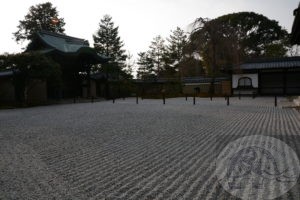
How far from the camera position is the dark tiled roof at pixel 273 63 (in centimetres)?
3080

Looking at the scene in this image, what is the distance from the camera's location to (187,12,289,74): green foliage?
3133 cm

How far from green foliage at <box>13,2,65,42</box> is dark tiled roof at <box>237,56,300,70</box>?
33.5m

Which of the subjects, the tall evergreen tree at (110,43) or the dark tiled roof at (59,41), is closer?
the dark tiled roof at (59,41)

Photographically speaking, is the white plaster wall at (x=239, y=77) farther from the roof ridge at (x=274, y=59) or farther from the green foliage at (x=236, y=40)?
the roof ridge at (x=274, y=59)

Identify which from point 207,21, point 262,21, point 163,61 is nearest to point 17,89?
point 207,21

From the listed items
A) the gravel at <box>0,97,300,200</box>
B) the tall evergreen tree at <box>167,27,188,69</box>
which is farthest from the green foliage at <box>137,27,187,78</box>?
the gravel at <box>0,97,300,200</box>

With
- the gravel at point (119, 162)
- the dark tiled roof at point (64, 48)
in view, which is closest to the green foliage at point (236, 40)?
the dark tiled roof at point (64, 48)

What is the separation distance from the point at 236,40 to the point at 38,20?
34.2 meters

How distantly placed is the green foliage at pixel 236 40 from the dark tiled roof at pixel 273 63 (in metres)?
1.28

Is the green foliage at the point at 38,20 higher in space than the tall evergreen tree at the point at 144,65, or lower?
higher

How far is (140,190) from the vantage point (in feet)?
11.8

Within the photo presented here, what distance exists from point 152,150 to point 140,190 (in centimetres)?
237

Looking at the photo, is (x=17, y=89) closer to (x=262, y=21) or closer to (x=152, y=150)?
(x=152, y=150)

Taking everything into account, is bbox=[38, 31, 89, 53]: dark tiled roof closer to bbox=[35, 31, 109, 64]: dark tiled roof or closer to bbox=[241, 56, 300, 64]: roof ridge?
bbox=[35, 31, 109, 64]: dark tiled roof
